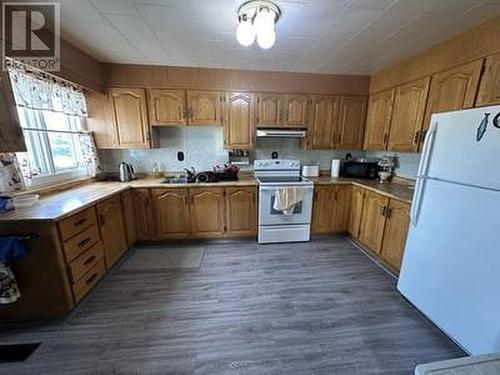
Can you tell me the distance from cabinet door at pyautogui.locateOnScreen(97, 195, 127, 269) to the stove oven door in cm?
175

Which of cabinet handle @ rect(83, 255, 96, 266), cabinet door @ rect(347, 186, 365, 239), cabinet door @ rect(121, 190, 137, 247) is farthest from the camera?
cabinet door @ rect(347, 186, 365, 239)

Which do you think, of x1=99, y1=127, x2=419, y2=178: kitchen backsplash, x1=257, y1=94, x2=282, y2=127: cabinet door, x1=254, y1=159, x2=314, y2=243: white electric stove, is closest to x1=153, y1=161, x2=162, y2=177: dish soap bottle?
x1=99, y1=127, x2=419, y2=178: kitchen backsplash

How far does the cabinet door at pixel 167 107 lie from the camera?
10.1 feet

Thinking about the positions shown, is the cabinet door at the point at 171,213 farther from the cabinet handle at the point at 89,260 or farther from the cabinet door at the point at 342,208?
the cabinet door at the point at 342,208

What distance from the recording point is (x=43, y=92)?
7.33ft

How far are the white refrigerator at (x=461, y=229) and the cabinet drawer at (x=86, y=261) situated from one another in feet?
9.36

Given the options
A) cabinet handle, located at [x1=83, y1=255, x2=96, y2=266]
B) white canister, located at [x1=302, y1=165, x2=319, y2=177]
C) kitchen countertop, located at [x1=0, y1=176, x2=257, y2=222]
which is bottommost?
cabinet handle, located at [x1=83, y1=255, x2=96, y2=266]

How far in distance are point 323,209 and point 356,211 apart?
45 centimetres

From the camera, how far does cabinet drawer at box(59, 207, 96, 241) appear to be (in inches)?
69.6

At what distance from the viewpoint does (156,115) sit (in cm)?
314

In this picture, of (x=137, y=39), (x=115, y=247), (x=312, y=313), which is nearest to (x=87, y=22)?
(x=137, y=39)

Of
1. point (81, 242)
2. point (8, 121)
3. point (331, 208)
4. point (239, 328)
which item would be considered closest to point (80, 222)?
point (81, 242)

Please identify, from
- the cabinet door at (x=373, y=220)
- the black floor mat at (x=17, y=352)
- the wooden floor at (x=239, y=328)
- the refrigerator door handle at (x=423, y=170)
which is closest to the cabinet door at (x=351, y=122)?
the cabinet door at (x=373, y=220)

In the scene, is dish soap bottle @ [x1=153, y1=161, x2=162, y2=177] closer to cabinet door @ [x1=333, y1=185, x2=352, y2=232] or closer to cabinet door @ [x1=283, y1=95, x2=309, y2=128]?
cabinet door @ [x1=283, y1=95, x2=309, y2=128]
